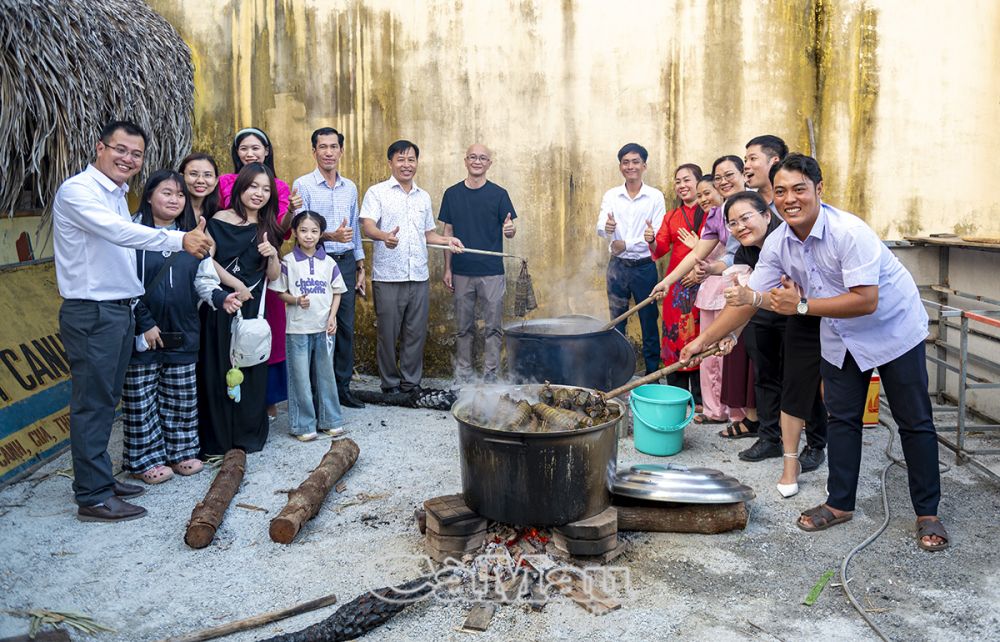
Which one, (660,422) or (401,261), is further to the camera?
(401,261)

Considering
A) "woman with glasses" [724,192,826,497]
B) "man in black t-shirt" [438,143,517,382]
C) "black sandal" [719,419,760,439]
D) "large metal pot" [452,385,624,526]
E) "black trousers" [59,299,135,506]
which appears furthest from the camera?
"man in black t-shirt" [438,143,517,382]

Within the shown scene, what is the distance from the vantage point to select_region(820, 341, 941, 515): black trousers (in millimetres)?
3928

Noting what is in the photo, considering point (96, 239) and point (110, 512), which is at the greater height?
point (96, 239)

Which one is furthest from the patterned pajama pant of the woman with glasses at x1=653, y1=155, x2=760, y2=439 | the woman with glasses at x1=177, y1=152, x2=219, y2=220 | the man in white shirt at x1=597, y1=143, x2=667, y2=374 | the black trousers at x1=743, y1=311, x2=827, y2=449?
the black trousers at x1=743, y1=311, x2=827, y2=449

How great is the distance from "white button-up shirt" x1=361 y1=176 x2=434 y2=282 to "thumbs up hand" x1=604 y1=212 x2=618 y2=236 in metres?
1.62

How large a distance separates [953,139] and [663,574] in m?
5.50

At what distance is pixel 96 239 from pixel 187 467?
64.6 inches

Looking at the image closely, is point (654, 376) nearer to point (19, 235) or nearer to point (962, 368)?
point (962, 368)

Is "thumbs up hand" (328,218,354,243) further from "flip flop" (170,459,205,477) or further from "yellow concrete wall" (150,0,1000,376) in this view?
"flip flop" (170,459,205,477)

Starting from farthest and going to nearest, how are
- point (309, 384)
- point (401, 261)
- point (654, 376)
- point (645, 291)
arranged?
1. point (645, 291)
2. point (401, 261)
3. point (309, 384)
4. point (654, 376)

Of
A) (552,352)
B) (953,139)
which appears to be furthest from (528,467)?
(953,139)

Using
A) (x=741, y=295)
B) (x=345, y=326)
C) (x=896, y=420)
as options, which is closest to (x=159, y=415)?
(x=345, y=326)

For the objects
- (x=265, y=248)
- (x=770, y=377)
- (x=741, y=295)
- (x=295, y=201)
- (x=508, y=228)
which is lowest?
(x=770, y=377)

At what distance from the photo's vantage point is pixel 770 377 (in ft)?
17.4
